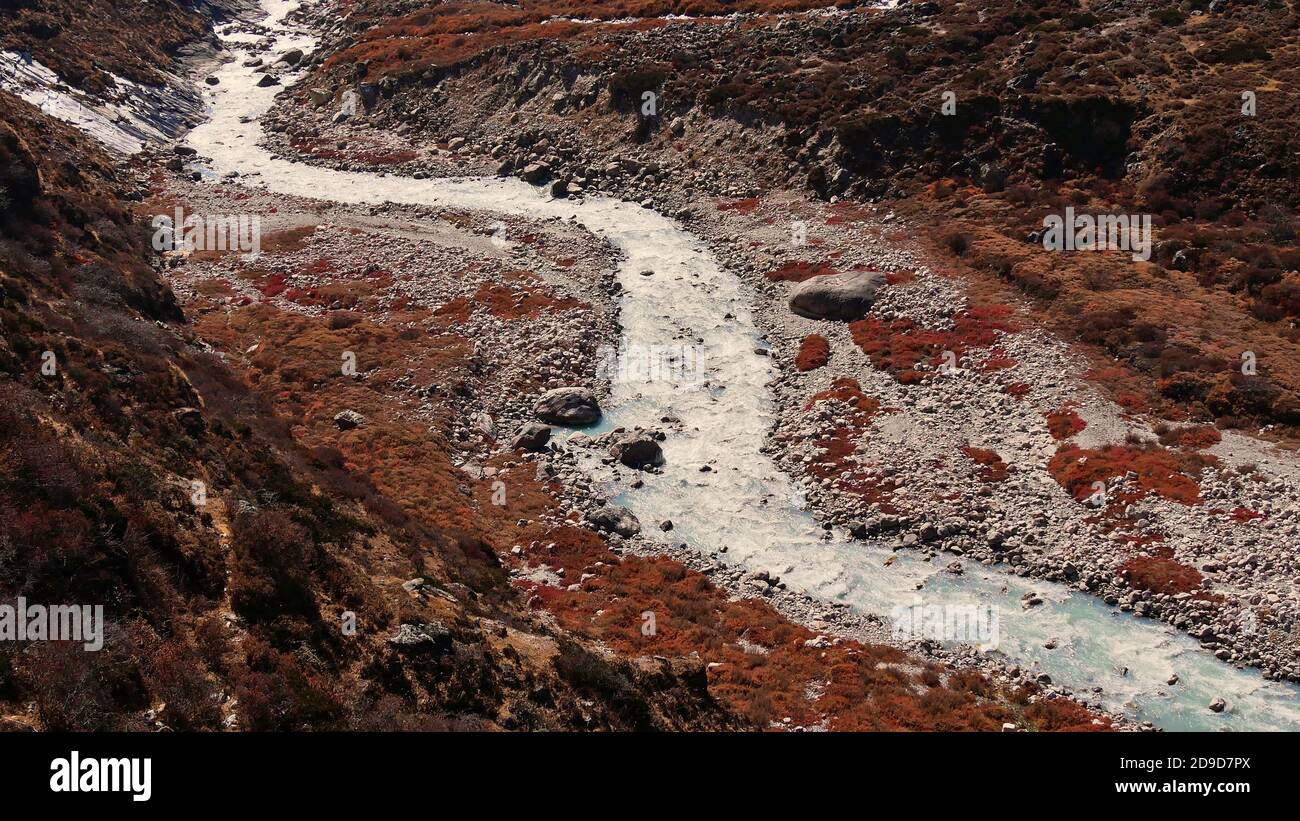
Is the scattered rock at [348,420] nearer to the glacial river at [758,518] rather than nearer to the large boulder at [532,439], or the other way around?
the large boulder at [532,439]

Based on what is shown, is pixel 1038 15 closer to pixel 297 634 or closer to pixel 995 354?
pixel 995 354

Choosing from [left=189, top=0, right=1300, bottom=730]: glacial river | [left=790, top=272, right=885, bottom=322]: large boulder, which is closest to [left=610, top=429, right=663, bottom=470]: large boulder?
[left=189, top=0, right=1300, bottom=730]: glacial river

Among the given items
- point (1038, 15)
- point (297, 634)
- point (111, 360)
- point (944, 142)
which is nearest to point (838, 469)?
point (297, 634)

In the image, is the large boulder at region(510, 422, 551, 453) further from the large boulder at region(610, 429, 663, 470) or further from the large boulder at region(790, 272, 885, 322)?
the large boulder at region(790, 272, 885, 322)

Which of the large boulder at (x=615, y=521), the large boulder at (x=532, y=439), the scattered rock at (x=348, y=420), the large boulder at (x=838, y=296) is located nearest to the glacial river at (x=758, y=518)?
the large boulder at (x=615, y=521)

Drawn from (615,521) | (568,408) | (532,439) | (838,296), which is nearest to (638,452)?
(615,521)

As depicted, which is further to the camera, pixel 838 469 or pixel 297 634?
pixel 838 469
